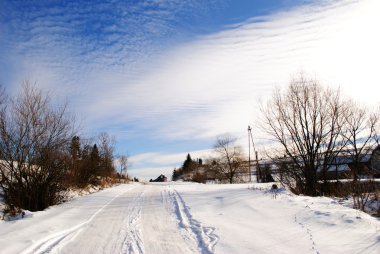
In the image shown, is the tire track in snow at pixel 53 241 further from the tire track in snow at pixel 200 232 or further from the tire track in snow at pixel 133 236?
the tire track in snow at pixel 200 232

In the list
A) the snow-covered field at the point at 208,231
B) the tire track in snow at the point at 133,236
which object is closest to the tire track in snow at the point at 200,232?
the snow-covered field at the point at 208,231

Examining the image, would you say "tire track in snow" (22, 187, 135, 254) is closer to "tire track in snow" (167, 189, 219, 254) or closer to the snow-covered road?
the snow-covered road

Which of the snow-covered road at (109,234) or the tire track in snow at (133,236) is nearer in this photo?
the tire track in snow at (133,236)

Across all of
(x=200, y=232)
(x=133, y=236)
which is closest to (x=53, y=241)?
(x=133, y=236)

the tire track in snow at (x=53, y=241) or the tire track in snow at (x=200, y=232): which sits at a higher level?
the tire track in snow at (x=200, y=232)

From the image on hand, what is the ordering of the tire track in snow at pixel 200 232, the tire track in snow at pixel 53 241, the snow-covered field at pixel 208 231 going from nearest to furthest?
1. the snow-covered field at pixel 208 231
2. the tire track in snow at pixel 200 232
3. the tire track in snow at pixel 53 241

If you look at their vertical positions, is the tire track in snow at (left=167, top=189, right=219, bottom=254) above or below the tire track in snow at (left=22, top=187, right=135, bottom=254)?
above

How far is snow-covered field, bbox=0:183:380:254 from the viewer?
6.12 metres

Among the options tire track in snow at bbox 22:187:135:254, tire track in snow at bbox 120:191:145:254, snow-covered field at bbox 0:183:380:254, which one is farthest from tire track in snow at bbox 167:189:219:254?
tire track in snow at bbox 22:187:135:254

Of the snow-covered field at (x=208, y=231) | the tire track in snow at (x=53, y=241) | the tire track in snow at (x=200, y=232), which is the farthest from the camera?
the tire track in snow at (x=53, y=241)

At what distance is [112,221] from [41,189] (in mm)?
5491

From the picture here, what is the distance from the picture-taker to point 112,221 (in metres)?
9.64

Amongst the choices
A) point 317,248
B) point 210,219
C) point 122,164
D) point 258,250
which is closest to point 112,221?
point 210,219

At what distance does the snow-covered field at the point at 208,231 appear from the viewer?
6117 millimetres
